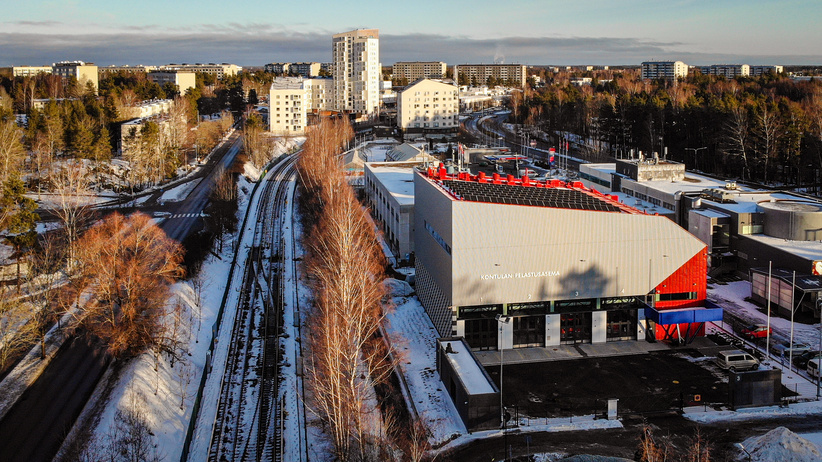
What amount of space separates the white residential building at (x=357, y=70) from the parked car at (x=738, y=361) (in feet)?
329

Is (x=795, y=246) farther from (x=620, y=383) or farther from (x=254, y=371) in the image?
(x=254, y=371)

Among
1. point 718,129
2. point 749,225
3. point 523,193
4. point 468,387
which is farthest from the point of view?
point 718,129

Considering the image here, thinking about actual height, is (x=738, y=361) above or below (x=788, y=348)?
above

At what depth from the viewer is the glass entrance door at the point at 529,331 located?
25500 mm

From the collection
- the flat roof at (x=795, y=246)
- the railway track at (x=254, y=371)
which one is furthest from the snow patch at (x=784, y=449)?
the flat roof at (x=795, y=246)

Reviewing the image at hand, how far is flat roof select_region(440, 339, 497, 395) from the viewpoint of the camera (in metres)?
20.0

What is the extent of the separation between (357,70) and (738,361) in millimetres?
102209

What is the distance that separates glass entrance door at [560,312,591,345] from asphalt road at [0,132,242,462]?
51.4 feet

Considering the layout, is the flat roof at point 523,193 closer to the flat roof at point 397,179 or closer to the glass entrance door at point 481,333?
the glass entrance door at point 481,333

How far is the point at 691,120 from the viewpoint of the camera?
209ft

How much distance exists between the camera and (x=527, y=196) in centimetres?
2711

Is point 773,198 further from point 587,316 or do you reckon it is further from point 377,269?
point 377,269

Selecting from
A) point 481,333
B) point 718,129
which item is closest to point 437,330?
point 481,333

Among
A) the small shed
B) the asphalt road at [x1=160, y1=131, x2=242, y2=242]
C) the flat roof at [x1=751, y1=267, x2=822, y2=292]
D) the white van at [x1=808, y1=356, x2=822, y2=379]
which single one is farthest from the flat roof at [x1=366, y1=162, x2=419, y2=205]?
the white van at [x1=808, y1=356, x2=822, y2=379]
